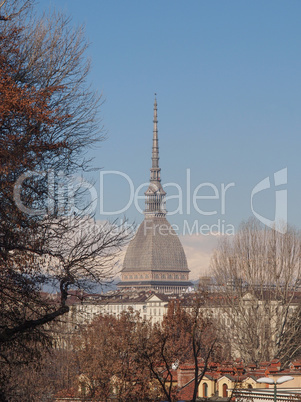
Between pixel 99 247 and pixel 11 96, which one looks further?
pixel 99 247

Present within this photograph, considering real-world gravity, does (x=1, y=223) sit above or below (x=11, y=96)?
below

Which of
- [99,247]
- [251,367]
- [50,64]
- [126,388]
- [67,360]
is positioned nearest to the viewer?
[99,247]

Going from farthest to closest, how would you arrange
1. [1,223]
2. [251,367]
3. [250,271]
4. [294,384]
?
[250,271]
[251,367]
[294,384]
[1,223]

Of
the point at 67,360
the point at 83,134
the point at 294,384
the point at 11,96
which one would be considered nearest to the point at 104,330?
the point at 67,360

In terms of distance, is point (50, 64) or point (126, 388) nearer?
point (50, 64)

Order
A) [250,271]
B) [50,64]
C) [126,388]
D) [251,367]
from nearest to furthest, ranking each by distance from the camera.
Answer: [50,64] → [126,388] → [251,367] → [250,271]

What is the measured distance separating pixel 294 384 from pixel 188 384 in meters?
5.33

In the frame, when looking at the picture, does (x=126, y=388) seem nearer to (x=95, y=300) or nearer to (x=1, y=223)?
(x=95, y=300)

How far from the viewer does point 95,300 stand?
66.2 ft

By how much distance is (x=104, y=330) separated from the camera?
180ft

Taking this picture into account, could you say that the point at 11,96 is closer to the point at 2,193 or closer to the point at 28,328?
the point at 2,193

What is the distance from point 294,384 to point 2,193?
99.0 ft

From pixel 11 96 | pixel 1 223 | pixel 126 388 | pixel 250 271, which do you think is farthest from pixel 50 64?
pixel 250 271

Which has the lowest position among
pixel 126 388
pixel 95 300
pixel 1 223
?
pixel 126 388
